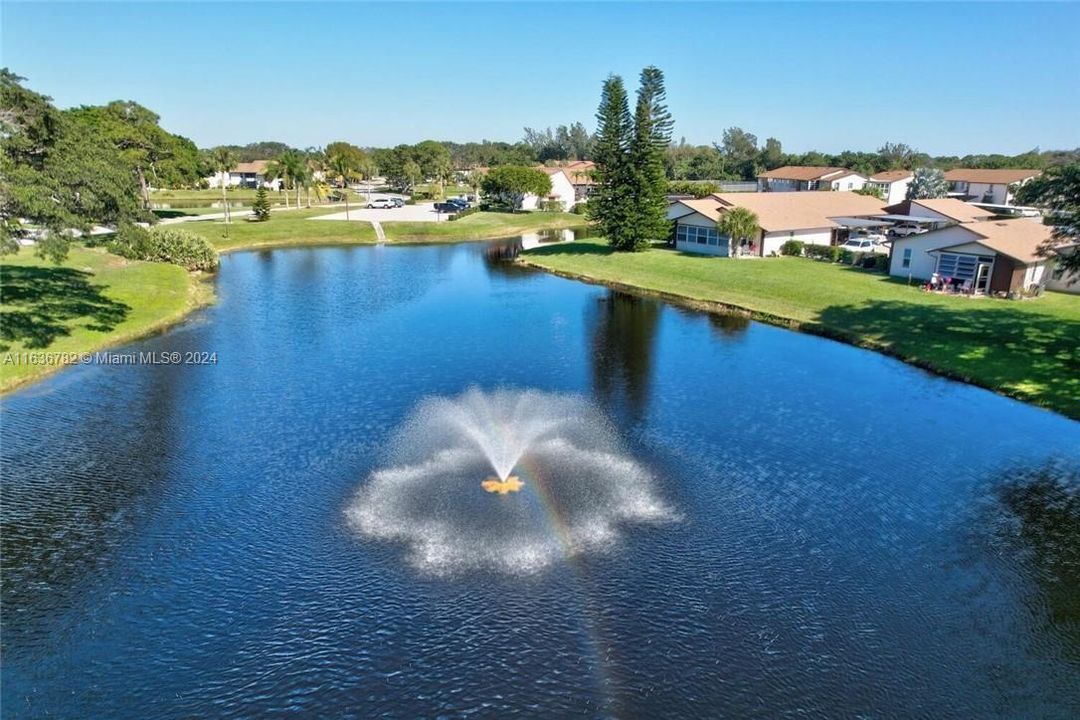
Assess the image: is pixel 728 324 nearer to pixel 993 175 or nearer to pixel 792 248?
pixel 792 248

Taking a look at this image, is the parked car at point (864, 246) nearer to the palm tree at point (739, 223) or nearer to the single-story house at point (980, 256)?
the single-story house at point (980, 256)

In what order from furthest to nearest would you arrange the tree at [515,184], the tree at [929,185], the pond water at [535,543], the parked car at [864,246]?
the tree at [515,184] < the tree at [929,185] < the parked car at [864,246] < the pond water at [535,543]

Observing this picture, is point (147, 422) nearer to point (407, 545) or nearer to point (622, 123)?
point (407, 545)

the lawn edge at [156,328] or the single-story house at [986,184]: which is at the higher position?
the single-story house at [986,184]

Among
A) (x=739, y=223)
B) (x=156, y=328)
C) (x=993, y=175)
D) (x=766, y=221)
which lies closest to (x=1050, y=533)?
(x=739, y=223)

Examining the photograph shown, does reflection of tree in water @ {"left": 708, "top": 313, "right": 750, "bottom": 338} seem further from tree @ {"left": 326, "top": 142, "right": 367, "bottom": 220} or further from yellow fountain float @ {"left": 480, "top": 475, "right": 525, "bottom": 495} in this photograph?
tree @ {"left": 326, "top": 142, "right": 367, "bottom": 220}

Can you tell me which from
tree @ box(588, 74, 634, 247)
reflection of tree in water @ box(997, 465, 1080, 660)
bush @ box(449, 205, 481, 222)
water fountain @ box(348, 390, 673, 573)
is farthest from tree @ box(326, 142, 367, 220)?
reflection of tree in water @ box(997, 465, 1080, 660)

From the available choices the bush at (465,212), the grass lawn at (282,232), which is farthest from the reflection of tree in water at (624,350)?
the bush at (465,212)
